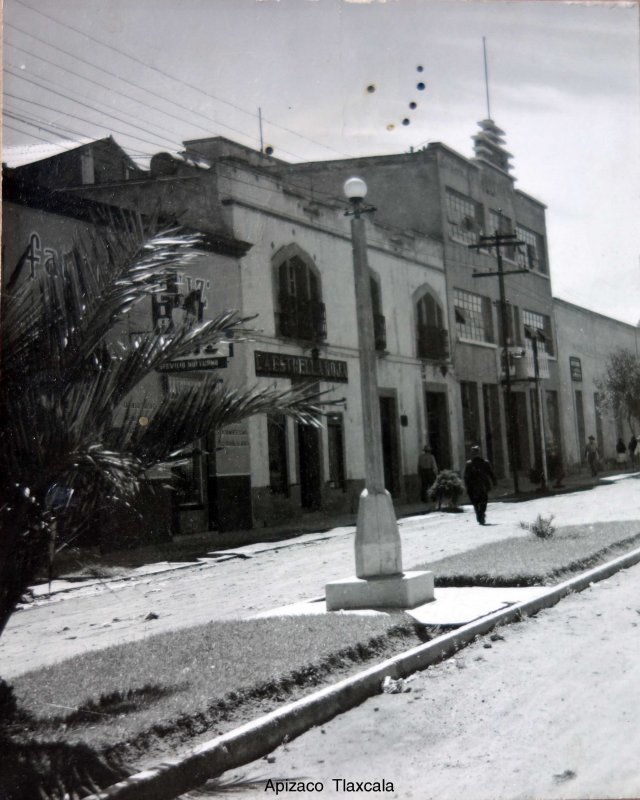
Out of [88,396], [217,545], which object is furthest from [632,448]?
[88,396]

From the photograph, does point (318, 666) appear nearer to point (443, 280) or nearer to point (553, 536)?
point (553, 536)

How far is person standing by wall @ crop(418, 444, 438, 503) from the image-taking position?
2600 cm

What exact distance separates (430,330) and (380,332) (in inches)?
113

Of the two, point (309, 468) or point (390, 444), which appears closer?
point (309, 468)

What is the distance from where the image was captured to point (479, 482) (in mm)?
18328

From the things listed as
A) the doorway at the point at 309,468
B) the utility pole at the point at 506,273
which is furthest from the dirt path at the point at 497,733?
the utility pole at the point at 506,273

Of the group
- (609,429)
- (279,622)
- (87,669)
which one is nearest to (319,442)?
(279,622)

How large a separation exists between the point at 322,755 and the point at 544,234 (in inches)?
1132

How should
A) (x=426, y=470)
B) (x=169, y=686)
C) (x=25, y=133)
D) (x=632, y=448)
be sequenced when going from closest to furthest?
(x=169, y=686) → (x=25, y=133) → (x=426, y=470) → (x=632, y=448)

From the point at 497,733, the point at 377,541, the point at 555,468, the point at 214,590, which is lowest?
the point at 497,733

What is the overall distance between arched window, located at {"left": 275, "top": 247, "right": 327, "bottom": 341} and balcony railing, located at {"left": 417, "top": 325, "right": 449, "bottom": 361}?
5259 mm

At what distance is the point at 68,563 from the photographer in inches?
212

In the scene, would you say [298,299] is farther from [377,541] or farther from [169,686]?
[169,686]

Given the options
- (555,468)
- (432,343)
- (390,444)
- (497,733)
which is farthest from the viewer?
(555,468)
